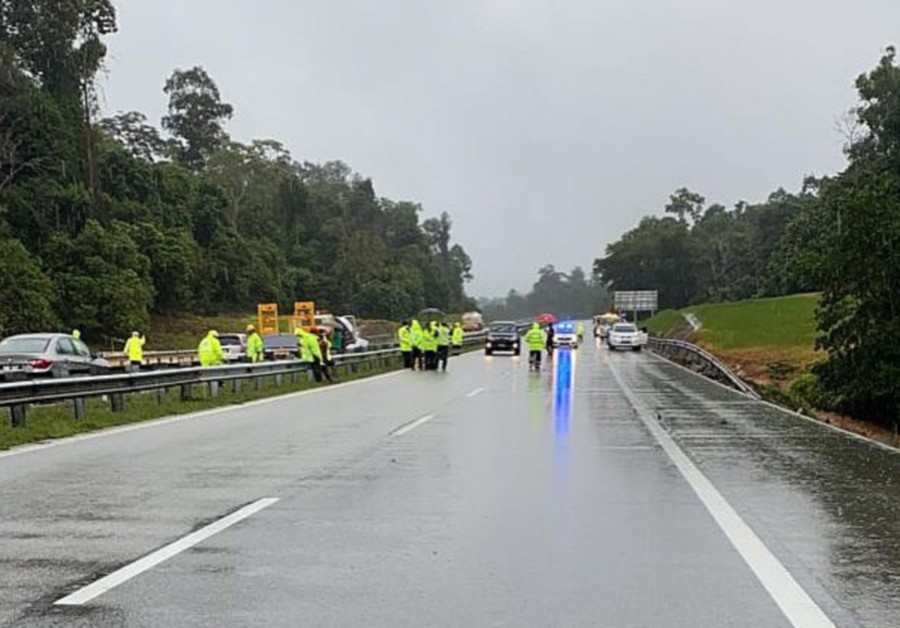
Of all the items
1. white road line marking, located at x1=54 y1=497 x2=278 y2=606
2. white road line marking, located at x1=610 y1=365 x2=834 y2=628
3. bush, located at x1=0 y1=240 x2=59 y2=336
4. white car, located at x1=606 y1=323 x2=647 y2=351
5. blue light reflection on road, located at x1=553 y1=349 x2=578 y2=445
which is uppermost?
bush, located at x1=0 y1=240 x2=59 y2=336

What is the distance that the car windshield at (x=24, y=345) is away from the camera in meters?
25.1

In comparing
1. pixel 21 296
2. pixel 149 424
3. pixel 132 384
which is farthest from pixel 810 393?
pixel 21 296

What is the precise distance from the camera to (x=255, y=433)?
53.8ft

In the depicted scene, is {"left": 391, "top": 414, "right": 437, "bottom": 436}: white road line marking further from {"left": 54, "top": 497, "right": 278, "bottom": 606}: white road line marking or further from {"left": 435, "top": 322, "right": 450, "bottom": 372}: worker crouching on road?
{"left": 435, "top": 322, "right": 450, "bottom": 372}: worker crouching on road

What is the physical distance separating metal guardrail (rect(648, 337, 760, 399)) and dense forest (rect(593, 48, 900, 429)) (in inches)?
96.4

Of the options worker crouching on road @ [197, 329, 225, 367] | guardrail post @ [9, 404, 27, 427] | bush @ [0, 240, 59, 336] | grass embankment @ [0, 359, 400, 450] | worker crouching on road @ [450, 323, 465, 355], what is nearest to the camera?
grass embankment @ [0, 359, 400, 450]

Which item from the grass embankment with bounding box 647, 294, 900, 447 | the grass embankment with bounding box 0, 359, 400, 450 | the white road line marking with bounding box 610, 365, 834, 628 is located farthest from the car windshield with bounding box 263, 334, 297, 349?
the white road line marking with bounding box 610, 365, 834, 628

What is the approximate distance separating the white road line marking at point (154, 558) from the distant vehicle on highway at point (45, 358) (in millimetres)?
15476

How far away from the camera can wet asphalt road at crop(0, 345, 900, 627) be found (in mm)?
6367

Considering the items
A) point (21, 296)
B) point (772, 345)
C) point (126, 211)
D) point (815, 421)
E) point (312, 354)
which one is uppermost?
point (126, 211)

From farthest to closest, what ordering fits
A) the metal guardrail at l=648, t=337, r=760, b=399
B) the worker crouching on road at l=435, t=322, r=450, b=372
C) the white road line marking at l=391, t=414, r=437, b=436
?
the worker crouching on road at l=435, t=322, r=450, b=372 → the metal guardrail at l=648, t=337, r=760, b=399 → the white road line marking at l=391, t=414, r=437, b=436

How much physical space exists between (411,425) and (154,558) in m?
10.2

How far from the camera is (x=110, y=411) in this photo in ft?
63.9

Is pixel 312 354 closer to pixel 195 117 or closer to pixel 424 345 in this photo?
pixel 424 345
